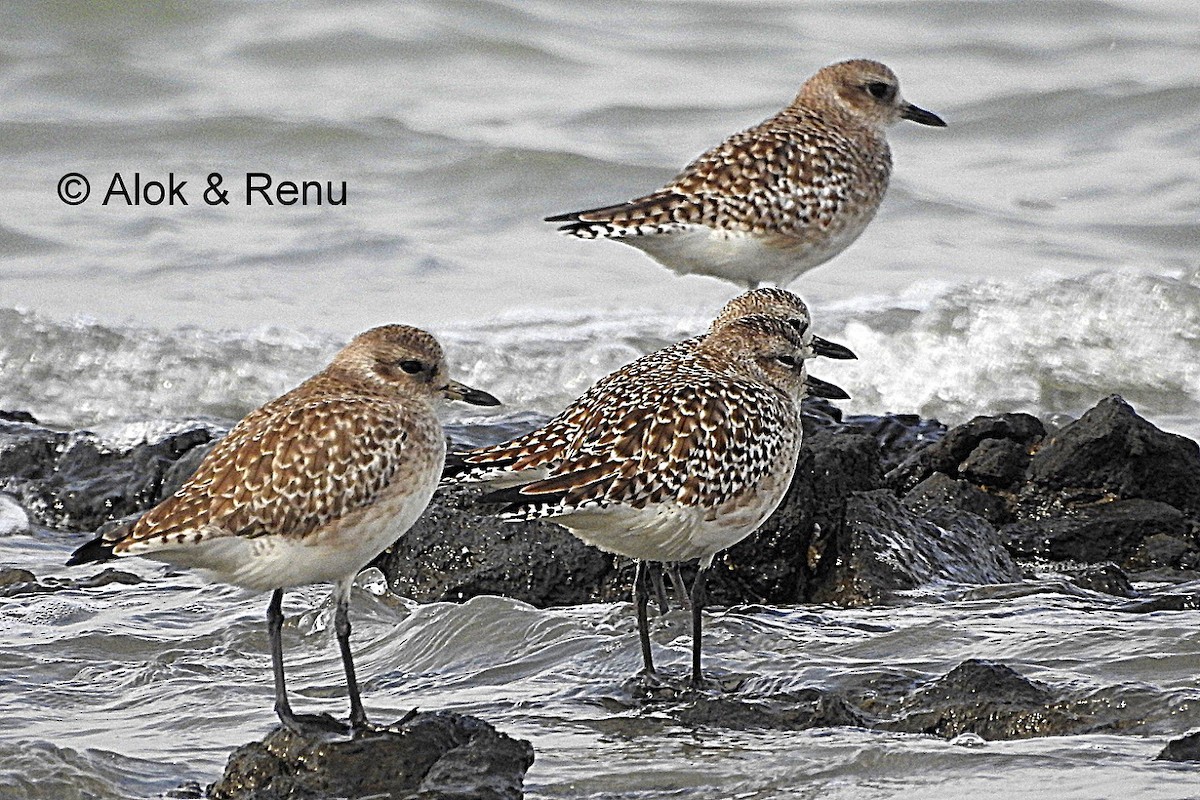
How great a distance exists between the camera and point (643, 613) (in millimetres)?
6234

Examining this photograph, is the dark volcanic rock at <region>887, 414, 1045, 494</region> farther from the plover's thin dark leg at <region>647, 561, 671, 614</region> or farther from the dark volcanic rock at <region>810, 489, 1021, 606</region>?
the plover's thin dark leg at <region>647, 561, 671, 614</region>

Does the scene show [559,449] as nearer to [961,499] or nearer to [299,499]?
[299,499]

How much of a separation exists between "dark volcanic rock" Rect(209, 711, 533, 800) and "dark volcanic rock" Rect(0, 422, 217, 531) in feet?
12.4

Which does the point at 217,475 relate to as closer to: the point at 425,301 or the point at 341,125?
the point at 425,301

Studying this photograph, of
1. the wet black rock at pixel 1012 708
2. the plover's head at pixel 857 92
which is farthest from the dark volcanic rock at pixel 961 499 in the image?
the plover's head at pixel 857 92

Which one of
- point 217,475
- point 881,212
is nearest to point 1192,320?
point 881,212

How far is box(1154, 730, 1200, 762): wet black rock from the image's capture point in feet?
16.9

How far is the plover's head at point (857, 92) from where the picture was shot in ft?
32.6

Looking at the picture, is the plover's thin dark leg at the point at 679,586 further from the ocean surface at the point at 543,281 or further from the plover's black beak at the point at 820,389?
the plover's black beak at the point at 820,389

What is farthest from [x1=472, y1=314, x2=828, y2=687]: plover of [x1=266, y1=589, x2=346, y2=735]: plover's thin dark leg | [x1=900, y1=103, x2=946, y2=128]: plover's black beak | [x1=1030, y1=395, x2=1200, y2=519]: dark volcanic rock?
[x1=900, y1=103, x2=946, y2=128]: plover's black beak

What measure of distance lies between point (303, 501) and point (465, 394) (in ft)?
2.73

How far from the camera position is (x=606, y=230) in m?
8.66

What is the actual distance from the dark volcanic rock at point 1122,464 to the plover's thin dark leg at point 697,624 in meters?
2.45

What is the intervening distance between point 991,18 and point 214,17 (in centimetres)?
815
